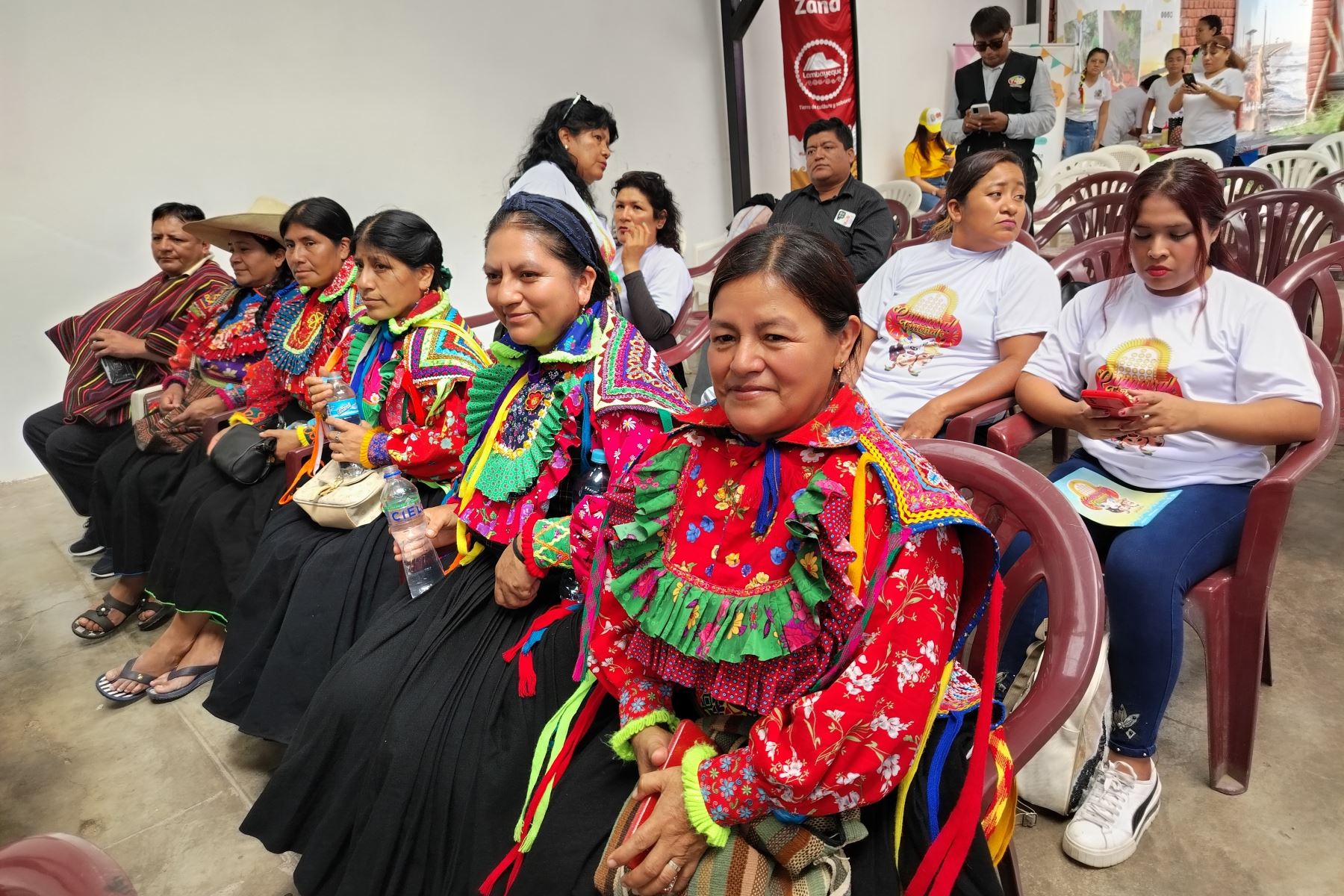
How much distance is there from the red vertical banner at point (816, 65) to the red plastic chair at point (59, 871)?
700 cm

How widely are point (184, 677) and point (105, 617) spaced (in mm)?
684

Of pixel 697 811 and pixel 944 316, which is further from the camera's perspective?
pixel 944 316

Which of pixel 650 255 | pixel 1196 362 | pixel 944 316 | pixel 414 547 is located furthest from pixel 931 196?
pixel 414 547

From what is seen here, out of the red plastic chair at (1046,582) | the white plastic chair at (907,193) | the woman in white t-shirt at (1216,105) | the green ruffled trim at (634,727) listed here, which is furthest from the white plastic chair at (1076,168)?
the green ruffled trim at (634,727)

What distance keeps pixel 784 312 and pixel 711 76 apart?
7161 millimetres

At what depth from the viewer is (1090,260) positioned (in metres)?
3.09

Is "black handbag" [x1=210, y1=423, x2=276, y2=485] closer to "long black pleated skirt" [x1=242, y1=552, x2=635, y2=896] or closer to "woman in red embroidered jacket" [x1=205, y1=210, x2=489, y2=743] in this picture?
"woman in red embroidered jacket" [x1=205, y1=210, x2=489, y2=743]

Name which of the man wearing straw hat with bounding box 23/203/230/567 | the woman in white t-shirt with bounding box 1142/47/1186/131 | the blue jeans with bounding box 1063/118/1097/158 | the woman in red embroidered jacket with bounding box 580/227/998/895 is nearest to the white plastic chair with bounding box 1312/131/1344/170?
the woman in white t-shirt with bounding box 1142/47/1186/131

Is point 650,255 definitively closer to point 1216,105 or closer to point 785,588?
point 785,588

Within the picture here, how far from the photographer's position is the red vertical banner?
7.11 meters

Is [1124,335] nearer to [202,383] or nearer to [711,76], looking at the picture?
[202,383]

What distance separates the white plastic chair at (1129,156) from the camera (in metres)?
5.76

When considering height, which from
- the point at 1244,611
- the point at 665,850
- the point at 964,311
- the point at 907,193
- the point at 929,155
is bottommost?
the point at 1244,611

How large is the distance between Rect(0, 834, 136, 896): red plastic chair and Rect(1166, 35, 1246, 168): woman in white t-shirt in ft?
22.8
